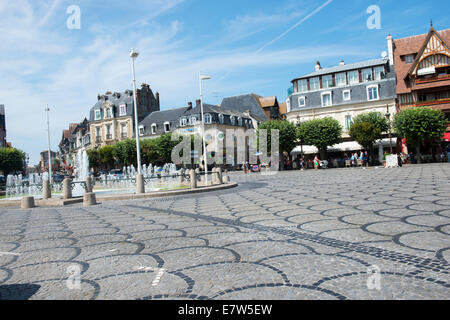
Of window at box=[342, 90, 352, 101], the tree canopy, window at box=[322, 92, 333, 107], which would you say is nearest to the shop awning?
window at box=[342, 90, 352, 101]

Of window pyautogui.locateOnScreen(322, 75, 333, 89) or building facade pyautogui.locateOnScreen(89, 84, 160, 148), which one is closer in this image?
window pyautogui.locateOnScreen(322, 75, 333, 89)

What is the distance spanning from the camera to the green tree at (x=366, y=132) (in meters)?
37.4

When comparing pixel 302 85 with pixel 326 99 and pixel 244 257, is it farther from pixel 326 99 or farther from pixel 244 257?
pixel 244 257

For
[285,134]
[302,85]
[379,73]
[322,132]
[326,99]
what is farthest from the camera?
[302,85]

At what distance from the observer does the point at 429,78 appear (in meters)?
39.8

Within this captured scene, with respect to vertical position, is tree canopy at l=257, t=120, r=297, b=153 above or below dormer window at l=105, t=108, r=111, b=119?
below

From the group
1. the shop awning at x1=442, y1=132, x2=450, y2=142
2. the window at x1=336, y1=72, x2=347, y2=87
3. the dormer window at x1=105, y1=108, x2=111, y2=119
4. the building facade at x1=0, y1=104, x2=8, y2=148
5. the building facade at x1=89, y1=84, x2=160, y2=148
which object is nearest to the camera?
the shop awning at x1=442, y1=132, x2=450, y2=142

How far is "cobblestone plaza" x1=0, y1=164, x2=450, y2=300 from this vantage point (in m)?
3.57

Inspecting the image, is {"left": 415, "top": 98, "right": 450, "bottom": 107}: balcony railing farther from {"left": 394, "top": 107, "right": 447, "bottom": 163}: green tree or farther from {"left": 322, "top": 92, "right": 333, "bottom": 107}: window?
{"left": 322, "top": 92, "right": 333, "bottom": 107}: window

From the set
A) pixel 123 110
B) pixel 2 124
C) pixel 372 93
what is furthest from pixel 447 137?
pixel 2 124

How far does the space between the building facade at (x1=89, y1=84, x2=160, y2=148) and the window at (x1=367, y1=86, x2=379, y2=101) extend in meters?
39.3

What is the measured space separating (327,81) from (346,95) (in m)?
3.19
